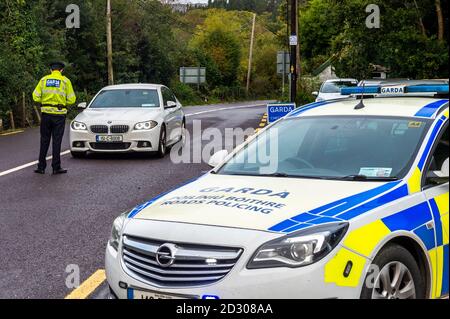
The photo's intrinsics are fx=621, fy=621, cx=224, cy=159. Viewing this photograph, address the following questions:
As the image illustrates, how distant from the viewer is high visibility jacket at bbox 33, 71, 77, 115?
35.2 ft

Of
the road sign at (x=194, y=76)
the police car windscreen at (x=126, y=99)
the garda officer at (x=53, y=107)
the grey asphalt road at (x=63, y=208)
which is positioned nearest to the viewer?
the grey asphalt road at (x=63, y=208)

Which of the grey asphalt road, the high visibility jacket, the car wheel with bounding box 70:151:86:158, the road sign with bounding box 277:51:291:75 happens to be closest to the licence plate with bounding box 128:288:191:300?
the grey asphalt road

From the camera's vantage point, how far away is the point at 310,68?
6212cm

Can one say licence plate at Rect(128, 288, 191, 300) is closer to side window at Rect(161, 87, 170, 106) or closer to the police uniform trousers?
the police uniform trousers

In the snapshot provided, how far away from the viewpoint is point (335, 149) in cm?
482

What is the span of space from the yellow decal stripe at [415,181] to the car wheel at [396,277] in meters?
0.48

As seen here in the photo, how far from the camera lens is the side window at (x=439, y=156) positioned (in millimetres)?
4262

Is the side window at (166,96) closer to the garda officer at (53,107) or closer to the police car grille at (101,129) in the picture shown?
the police car grille at (101,129)

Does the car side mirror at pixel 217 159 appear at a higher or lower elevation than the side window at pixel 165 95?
lower

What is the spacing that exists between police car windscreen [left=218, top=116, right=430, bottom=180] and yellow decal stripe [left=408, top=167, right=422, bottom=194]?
69mm

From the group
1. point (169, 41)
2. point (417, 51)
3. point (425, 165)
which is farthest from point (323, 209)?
point (169, 41)

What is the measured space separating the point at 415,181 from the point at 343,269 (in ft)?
3.60

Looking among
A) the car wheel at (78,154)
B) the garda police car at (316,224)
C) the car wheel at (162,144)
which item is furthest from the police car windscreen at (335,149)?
the car wheel at (78,154)

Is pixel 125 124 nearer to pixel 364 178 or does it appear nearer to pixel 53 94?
pixel 53 94
